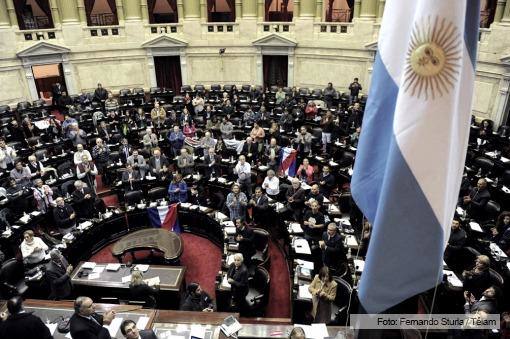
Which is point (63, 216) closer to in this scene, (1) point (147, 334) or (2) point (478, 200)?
(1) point (147, 334)

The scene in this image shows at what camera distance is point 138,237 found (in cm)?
1043

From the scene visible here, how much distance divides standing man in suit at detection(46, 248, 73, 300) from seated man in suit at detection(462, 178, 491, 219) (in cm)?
1042

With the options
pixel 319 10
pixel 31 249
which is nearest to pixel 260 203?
pixel 31 249

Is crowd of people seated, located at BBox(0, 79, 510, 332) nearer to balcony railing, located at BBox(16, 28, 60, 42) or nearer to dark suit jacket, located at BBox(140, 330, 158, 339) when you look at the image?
dark suit jacket, located at BBox(140, 330, 158, 339)

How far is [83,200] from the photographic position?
11469mm

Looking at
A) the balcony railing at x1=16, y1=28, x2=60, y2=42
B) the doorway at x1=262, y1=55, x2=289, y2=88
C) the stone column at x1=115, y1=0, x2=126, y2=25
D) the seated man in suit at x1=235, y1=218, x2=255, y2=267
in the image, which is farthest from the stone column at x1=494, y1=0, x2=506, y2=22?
the balcony railing at x1=16, y1=28, x2=60, y2=42

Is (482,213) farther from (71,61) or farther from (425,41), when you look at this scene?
(71,61)

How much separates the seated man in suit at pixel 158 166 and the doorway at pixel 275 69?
11327 mm

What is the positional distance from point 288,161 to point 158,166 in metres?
4.49

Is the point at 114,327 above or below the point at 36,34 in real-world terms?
below

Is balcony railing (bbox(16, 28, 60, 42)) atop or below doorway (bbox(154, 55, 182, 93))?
atop

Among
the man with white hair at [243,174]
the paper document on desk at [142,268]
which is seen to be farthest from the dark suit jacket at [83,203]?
the man with white hair at [243,174]

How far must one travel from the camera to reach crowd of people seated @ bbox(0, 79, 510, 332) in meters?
9.81

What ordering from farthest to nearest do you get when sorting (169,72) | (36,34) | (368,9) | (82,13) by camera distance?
(169,72)
(82,13)
(36,34)
(368,9)
